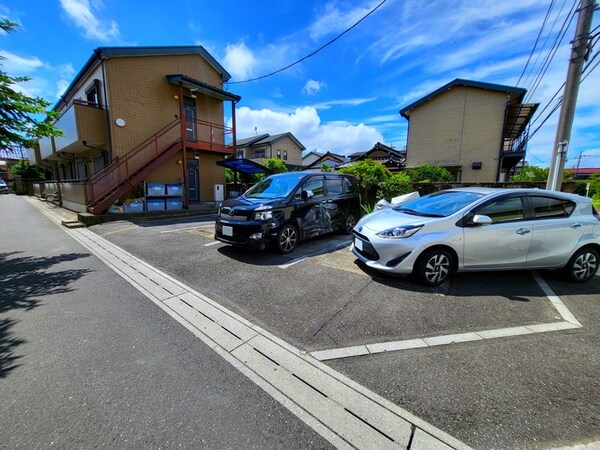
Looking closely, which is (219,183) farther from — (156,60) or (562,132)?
(562,132)

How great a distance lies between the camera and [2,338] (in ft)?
9.13

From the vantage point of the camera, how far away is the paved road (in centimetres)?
174

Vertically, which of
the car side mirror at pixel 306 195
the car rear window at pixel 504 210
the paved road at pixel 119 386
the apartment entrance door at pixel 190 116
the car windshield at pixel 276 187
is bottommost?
the paved road at pixel 119 386

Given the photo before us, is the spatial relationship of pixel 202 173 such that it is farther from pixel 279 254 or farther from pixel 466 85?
pixel 466 85

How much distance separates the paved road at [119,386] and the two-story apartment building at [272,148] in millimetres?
30404

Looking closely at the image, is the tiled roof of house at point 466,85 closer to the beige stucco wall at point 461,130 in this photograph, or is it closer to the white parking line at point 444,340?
the beige stucco wall at point 461,130

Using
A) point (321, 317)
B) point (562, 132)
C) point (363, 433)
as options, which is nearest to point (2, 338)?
point (321, 317)

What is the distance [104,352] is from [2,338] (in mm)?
1228

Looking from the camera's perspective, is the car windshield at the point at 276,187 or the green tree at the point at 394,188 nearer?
the car windshield at the point at 276,187

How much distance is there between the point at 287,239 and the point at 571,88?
7547 mm

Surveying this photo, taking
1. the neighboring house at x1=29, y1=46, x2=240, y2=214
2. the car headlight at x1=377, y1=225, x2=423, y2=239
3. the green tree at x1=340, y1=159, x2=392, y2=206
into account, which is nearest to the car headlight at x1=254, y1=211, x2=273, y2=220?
the car headlight at x1=377, y1=225, x2=423, y2=239

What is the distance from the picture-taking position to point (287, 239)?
562 centimetres

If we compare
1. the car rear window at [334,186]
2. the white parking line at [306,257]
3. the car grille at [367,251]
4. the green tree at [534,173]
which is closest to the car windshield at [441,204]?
the car grille at [367,251]

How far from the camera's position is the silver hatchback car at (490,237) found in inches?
155
